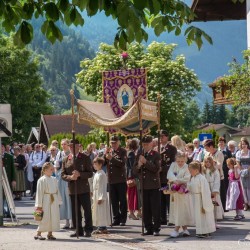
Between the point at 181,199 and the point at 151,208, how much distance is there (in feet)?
1.86

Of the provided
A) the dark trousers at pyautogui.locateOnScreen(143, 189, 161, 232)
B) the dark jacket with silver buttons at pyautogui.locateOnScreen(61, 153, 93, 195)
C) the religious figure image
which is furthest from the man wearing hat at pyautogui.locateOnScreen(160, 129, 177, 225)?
the religious figure image

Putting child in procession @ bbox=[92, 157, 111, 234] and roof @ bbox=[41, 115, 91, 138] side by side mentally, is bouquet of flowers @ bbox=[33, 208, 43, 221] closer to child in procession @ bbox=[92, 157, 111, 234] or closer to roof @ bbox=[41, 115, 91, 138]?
child in procession @ bbox=[92, 157, 111, 234]

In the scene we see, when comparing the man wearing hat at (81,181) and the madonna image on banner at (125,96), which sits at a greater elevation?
the madonna image on banner at (125,96)

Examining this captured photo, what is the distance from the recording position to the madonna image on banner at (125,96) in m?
31.8

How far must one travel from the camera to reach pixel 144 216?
52.4 ft

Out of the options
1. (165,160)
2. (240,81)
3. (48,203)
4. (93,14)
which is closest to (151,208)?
(48,203)

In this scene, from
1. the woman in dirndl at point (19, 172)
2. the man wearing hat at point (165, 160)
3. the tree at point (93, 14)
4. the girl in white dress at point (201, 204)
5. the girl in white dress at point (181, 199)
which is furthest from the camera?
the woman in dirndl at point (19, 172)

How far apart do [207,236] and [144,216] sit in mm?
1183

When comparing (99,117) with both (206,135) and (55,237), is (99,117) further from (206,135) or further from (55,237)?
(206,135)

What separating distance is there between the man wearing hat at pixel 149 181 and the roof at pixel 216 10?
43.6ft

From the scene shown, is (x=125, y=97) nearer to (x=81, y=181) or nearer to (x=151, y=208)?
(x=81, y=181)

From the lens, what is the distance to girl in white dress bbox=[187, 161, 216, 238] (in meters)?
15.3

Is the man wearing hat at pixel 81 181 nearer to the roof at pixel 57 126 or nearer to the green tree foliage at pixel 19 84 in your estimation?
the green tree foliage at pixel 19 84

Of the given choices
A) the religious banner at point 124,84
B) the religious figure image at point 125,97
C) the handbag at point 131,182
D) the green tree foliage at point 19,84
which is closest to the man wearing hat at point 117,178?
the handbag at point 131,182
